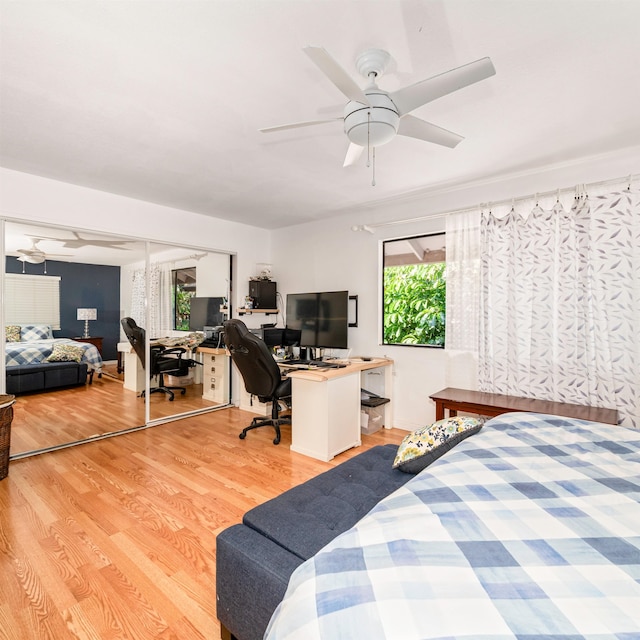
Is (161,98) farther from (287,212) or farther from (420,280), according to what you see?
(420,280)

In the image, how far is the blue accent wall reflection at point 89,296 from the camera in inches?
132

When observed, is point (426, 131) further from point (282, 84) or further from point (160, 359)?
point (160, 359)

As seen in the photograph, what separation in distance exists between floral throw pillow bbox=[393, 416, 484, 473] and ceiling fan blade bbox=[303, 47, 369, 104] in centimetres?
158

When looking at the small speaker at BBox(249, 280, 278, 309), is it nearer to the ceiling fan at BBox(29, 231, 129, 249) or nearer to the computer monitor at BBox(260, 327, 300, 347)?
the computer monitor at BBox(260, 327, 300, 347)

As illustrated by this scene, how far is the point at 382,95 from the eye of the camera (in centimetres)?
155

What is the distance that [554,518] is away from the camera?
91cm

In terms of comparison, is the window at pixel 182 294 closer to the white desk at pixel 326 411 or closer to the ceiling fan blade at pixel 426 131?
the white desk at pixel 326 411

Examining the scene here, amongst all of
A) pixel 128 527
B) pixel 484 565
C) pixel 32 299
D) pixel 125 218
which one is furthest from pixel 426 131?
pixel 32 299

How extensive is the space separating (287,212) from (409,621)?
4.06 metres

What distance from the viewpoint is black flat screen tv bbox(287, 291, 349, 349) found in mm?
3740

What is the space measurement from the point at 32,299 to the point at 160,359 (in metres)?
1.35

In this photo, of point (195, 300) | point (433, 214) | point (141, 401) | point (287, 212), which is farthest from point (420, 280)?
point (141, 401)

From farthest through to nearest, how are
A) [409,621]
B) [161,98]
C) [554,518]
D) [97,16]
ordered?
[161,98], [97,16], [554,518], [409,621]

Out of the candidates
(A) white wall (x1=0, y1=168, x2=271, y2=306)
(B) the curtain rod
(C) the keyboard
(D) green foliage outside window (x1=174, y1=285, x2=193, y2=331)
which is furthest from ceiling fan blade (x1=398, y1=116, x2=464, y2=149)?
(D) green foliage outside window (x1=174, y1=285, x2=193, y2=331)
